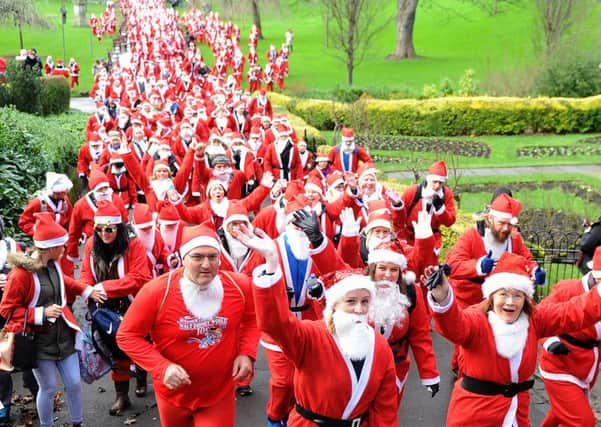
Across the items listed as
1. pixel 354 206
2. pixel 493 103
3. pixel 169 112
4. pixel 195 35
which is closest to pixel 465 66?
pixel 493 103

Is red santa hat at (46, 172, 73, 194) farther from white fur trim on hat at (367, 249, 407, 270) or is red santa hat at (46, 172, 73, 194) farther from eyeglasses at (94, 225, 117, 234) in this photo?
white fur trim on hat at (367, 249, 407, 270)

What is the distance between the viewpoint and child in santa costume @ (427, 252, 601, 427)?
4.61m

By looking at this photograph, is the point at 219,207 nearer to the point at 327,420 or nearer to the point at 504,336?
the point at 504,336

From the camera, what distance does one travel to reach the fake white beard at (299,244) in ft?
19.3

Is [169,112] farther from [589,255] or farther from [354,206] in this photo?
[589,255]

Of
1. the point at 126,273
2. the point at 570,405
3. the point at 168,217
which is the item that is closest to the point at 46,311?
the point at 126,273

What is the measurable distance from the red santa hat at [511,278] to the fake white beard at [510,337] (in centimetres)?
22

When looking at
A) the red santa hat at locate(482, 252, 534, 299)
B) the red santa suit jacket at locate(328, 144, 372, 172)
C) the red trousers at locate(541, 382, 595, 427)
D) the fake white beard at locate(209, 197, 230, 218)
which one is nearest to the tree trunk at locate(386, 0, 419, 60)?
the red santa suit jacket at locate(328, 144, 372, 172)

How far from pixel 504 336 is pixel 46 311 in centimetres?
336

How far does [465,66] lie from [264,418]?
146 feet

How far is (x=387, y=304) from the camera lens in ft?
17.0

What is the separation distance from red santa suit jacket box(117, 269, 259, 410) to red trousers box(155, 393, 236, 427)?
1.7 inches

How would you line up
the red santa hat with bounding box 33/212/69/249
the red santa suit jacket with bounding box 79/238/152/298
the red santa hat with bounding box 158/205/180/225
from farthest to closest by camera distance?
the red santa hat with bounding box 158/205/180/225
the red santa suit jacket with bounding box 79/238/152/298
the red santa hat with bounding box 33/212/69/249

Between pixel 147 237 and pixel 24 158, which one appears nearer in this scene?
pixel 147 237
